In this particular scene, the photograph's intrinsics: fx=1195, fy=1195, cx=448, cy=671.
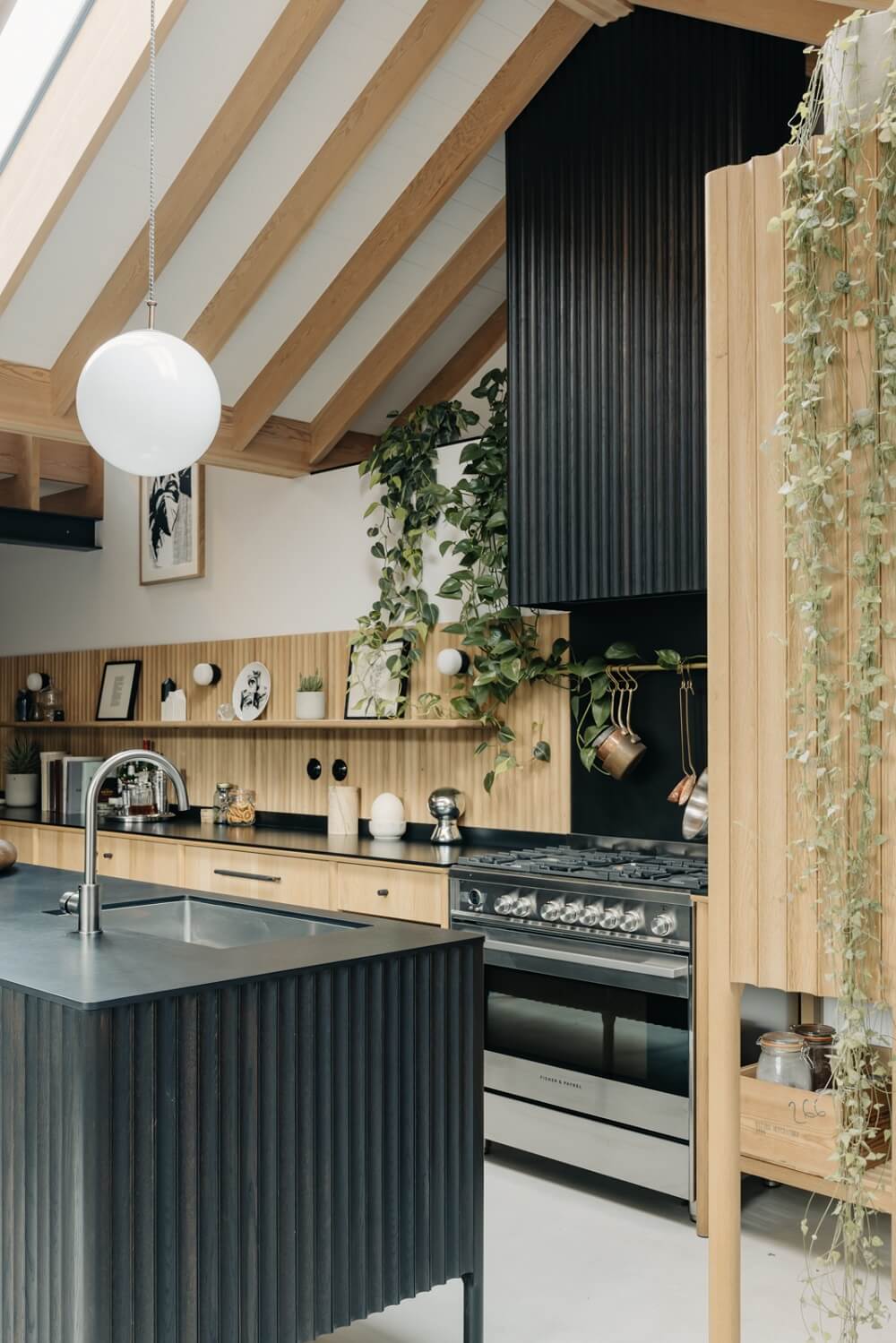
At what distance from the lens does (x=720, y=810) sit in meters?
2.14

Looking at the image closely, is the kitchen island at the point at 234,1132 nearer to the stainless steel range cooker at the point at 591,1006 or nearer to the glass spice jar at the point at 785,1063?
the stainless steel range cooker at the point at 591,1006

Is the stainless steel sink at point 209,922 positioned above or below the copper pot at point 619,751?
below

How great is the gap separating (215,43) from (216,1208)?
3478 millimetres

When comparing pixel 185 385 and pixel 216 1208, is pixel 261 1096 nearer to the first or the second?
pixel 216 1208

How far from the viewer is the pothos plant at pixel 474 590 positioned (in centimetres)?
450

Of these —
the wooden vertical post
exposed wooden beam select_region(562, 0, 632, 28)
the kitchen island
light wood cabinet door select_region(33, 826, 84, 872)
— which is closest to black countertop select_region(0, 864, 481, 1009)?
the kitchen island

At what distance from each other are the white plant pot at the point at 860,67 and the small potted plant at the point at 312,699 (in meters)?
3.83

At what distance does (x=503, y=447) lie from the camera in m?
4.57

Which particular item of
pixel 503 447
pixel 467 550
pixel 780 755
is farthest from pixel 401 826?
pixel 780 755

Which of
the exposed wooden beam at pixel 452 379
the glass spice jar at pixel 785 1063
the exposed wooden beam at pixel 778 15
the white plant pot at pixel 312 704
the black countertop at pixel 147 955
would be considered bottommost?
the glass spice jar at pixel 785 1063

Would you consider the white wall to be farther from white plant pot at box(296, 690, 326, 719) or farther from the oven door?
the oven door

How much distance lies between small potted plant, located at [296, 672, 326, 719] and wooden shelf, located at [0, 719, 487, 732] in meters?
0.04

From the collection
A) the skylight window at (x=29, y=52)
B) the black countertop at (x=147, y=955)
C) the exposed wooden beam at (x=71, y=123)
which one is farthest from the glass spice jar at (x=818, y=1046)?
the skylight window at (x=29, y=52)

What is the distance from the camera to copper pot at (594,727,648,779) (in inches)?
168
